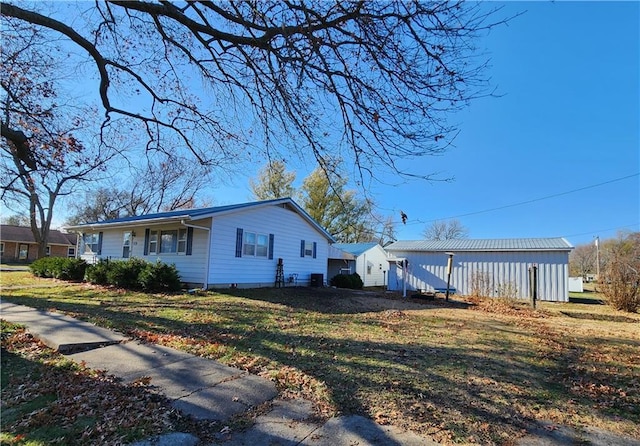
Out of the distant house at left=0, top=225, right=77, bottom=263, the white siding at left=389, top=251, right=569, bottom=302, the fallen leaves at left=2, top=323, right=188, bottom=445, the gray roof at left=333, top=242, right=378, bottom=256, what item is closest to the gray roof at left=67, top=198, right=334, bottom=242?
the white siding at left=389, top=251, right=569, bottom=302

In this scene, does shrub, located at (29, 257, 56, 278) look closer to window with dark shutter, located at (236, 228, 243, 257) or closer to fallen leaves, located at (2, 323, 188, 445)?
window with dark shutter, located at (236, 228, 243, 257)

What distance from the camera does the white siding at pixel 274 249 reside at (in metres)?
13.8

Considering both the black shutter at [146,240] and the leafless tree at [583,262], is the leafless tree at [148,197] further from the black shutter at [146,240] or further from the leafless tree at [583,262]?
the leafless tree at [583,262]

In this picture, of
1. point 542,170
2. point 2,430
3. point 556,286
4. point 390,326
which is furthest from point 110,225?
point 542,170

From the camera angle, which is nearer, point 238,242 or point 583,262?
point 238,242

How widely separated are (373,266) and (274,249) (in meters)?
14.0

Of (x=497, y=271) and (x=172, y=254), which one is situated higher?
(x=172, y=254)

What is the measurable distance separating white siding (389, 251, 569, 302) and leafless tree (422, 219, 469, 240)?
84.7 feet

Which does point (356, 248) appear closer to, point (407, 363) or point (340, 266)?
point (340, 266)

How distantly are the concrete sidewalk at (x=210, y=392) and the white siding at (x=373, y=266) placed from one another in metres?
21.9

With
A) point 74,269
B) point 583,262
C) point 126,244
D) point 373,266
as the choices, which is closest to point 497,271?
point 373,266

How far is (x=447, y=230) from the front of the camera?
45.9 meters

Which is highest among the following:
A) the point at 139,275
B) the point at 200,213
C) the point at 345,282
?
the point at 200,213

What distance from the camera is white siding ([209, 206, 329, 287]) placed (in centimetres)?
1380
